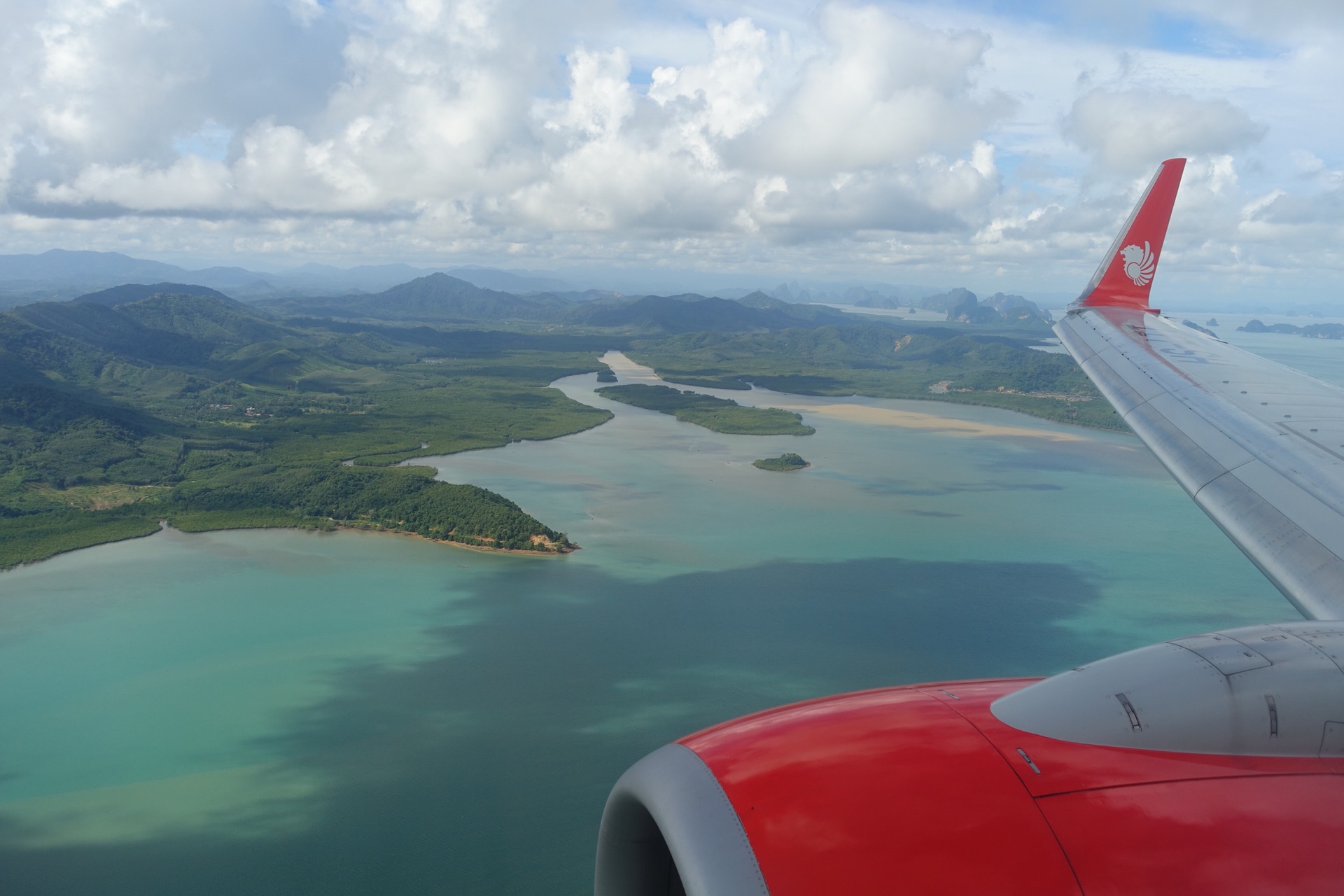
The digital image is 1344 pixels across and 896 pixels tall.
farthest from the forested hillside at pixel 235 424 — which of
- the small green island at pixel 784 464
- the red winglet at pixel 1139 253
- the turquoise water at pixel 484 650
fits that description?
the red winglet at pixel 1139 253

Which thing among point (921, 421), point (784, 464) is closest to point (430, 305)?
point (921, 421)

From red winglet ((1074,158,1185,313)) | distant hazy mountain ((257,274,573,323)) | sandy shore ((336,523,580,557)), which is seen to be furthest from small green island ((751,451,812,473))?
distant hazy mountain ((257,274,573,323))

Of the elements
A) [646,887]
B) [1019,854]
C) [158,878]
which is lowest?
[158,878]

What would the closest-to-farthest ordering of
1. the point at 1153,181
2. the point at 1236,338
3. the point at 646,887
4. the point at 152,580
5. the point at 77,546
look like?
the point at 646,887
the point at 1153,181
the point at 152,580
the point at 77,546
the point at 1236,338

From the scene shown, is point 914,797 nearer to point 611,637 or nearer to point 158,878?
point 158,878

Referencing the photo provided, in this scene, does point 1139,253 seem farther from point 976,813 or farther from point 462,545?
point 462,545

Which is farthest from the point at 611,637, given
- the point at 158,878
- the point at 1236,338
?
the point at 1236,338

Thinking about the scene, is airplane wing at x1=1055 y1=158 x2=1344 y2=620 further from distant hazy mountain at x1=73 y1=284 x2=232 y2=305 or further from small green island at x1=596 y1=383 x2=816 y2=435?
distant hazy mountain at x1=73 y1=284 x2=232 y2=305
